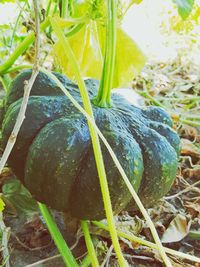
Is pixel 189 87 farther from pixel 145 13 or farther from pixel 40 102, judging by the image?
pixel 40 102

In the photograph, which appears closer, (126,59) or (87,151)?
(87,151)

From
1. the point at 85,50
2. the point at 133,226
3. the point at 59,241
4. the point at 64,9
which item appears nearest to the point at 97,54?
the point at 85,50

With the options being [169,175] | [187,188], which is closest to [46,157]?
[169,175]

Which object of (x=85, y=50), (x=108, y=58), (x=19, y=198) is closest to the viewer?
(x=108, y=58)

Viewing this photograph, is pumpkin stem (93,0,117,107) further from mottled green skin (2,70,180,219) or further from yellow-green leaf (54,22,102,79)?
yellow-green leaf (54,22,102,79)

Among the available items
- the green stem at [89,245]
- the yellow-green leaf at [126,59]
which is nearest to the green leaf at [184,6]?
the yellow-green leaf at [126,59]

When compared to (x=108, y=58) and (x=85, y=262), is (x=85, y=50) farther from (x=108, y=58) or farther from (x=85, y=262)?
(x=85, y=262)

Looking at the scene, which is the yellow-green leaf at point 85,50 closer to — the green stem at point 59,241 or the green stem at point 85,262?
the green stem at point 59,241
